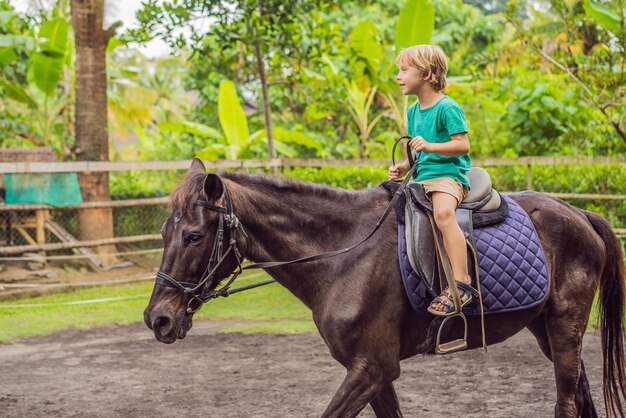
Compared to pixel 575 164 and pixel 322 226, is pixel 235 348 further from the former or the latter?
pixel 575 164

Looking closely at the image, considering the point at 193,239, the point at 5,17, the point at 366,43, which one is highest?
the point at 5,17

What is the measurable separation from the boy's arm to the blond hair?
0.30 m

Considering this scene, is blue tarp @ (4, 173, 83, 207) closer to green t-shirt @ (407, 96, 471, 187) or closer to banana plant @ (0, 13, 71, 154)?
banana plant @ (0, 13, 71, 154)

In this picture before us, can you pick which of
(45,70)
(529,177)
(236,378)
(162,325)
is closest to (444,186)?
(162,325)

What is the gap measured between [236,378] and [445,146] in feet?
10.9

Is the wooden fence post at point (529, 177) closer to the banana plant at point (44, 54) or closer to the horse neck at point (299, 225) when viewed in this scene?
the horse neck at point (299, 225)

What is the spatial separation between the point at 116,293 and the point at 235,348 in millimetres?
3551

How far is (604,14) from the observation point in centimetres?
930

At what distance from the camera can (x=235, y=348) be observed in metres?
7.10

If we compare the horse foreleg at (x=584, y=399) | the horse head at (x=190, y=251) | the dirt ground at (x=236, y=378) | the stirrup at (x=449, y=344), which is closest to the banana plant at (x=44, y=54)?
the dirt ground at (x=236, y=378)

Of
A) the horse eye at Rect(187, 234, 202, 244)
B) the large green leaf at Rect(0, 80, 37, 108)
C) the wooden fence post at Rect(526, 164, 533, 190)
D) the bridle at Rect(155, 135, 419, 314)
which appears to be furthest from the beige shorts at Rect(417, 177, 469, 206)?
the large green leaf at Rect(0, 80, 37, 108)

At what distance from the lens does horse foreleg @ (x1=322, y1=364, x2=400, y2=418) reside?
10.7 feet

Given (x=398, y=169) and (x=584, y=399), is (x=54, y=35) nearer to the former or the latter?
(x=398, y=169)

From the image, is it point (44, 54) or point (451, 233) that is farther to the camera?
point (44, 54)
